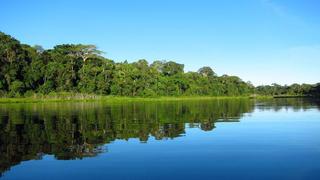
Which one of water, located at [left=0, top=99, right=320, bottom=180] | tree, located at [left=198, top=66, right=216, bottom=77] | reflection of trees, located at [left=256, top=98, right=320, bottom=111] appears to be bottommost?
water, located at [left=0, top=99, right=320, bottom=180]

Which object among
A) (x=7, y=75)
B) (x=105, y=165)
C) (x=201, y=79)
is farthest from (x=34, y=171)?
(x=201, y=79)

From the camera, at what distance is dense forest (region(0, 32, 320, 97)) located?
9544 centimetres

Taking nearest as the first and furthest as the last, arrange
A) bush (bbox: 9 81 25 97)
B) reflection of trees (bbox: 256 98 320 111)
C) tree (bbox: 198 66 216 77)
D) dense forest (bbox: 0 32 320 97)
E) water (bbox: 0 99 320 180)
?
water (bbox: 0 99 320 180) < reflection of trees (bbox: 256 98 320 111) < bush (bbox: 9 81 25 97) < dense forest (bbox: 0 32 320 97) < tree (bbox: 198 66 216 77)

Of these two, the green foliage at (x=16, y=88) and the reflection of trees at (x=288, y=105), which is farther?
the green foliage at (x=16, y=88)

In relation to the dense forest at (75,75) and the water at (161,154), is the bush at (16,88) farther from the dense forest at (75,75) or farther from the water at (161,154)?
the water at (161,154)

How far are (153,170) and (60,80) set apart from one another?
308ft

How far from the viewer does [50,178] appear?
11992 millimetres

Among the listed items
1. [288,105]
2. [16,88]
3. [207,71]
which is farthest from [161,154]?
[207,71]

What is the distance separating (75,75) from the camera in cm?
10944

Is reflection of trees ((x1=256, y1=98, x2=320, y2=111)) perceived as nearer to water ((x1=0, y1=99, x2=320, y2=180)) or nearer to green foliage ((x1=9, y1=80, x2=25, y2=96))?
water ((x1=0, y1=99, x2=320, y2=180))

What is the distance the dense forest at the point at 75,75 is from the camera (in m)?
95.4

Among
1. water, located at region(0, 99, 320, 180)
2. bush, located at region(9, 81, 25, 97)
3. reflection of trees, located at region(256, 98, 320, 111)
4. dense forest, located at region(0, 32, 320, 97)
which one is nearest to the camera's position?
water, located at region(0, 99, 320, 180)

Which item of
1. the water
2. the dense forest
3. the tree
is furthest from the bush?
the tree

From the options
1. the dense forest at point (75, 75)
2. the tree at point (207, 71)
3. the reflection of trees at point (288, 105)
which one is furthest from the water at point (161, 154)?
the tree at point (207, 71)
